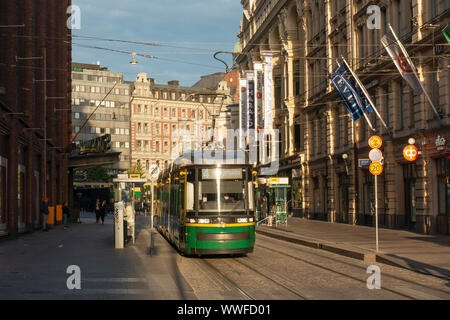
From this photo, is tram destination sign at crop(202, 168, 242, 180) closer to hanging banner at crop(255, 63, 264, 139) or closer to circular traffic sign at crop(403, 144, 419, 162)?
circular traffic sign at crop(403, 144, 419, 162)

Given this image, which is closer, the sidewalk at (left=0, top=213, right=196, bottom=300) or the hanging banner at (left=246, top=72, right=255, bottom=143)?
the sidewalk at (left=0, top=213, right=196, bottom=300)

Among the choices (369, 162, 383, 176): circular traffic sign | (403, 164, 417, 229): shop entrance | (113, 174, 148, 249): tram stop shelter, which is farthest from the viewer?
(403, 164, 417, 229): shop entrance

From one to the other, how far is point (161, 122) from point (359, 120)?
8455 centimetres

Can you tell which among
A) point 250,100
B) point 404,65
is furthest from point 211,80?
point 404,65

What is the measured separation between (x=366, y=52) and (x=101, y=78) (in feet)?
287

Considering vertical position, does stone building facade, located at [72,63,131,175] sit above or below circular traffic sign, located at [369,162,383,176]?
above

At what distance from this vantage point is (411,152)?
91.5 feet

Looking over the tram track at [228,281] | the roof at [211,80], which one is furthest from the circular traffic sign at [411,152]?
the roof at [211,80]

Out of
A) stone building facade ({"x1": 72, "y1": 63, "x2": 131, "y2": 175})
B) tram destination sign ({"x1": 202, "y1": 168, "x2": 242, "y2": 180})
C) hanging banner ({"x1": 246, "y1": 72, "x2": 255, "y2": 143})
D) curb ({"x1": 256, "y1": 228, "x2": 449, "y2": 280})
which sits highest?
stone building facade ({"x1": 72, "y1": 63, "x2": 131, "y2": 175})

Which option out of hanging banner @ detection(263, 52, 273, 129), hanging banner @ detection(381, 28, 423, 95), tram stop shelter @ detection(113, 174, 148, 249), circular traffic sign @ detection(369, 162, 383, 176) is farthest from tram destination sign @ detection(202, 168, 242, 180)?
hanging banner @ detection(263, 52, 273, 129)

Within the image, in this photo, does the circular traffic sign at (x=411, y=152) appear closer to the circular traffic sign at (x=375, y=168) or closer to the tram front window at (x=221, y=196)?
the circular traffic sign at (x=375, y=168)

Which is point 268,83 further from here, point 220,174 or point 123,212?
point 220,174

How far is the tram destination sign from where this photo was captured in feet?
58.3

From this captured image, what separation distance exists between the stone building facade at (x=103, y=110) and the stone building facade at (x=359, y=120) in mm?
57574
